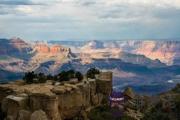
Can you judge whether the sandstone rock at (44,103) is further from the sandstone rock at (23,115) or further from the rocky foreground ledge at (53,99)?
the sandstone rock at (23,115)

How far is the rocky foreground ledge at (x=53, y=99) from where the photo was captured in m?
71.2

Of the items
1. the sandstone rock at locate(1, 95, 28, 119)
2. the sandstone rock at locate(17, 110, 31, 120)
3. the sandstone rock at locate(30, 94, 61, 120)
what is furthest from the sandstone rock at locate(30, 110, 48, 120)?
the sandstone rock at locate(1, 95, 28, 119)

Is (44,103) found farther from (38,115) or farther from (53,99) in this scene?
(38,115)

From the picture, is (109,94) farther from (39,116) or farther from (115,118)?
→ (39,116)

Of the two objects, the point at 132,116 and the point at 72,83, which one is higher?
the point at 72,83

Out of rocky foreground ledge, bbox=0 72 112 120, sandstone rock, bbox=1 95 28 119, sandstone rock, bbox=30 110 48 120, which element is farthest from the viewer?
rocky foreground ledge, bbox=0 72 112 120

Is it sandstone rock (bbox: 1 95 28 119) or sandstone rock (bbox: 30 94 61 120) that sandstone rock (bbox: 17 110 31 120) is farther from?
sandstone rock (bbox: 30 94 61 120)

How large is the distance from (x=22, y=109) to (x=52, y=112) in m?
3.82

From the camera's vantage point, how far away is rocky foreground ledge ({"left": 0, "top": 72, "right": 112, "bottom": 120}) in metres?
71.2

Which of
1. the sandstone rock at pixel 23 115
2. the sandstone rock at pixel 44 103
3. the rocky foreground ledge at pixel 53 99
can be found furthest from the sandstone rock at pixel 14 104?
the sandstone rock at pixel 23 115

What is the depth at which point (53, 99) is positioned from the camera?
71.7m

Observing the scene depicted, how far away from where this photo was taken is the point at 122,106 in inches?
3610

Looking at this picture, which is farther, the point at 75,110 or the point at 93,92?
the point at 93,92

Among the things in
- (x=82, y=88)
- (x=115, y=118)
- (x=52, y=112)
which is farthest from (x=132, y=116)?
(x=52, y=112)
